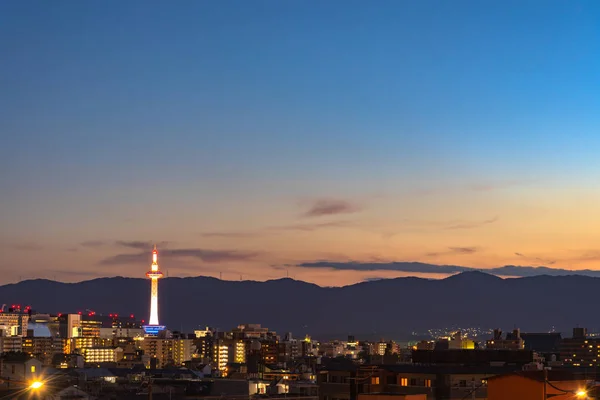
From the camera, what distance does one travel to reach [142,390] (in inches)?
2655

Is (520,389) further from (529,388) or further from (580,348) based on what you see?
(580,348)

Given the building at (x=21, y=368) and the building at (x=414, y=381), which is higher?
the building at (x=21, y=368)

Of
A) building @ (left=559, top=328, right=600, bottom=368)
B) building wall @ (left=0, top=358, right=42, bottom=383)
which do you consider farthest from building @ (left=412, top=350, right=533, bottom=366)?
building @ (left=559, top=328, right=600, bottom=368)

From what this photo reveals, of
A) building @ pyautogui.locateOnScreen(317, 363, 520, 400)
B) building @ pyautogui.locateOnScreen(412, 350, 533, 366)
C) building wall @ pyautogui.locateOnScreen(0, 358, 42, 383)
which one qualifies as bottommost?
building @ pyautogui.locateOnScreen(317, 363, 520, 400)

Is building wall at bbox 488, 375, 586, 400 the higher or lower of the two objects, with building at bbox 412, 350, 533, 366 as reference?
lower

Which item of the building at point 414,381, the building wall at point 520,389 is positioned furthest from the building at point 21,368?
the building wall at point 520,389

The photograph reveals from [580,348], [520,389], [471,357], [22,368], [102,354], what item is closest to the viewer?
[520,389]

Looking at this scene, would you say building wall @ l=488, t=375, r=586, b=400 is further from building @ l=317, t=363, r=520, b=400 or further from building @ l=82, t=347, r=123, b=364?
building @ l=82, t=347, r=123, b=364

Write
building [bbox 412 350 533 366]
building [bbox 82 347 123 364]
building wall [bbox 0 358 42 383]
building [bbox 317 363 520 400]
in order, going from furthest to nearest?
building [bbox 82 347 123 364], building wall [bbox 0 358 42 383], building [bbox 412 350 533 366], building [bbox 317 363 520 400]

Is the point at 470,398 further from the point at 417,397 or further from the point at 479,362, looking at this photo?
the point at 417,397

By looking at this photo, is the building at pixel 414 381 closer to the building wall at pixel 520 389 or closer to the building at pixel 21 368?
the building wall at pixel 520 389

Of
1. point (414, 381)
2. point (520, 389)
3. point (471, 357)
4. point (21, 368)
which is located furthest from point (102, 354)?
point (520, 389)

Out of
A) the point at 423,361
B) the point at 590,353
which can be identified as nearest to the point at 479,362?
the point at 423,361

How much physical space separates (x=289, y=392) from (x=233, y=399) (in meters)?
7.69
